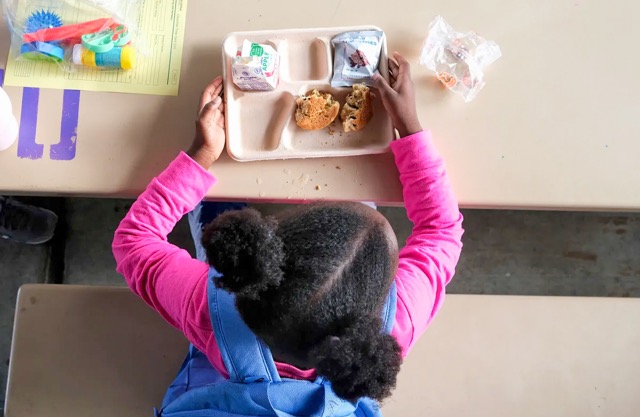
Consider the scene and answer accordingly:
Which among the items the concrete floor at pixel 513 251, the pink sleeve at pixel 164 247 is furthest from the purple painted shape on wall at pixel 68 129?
the concrete floor at pixel 513 251

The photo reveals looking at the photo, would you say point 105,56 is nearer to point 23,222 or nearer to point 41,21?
point 41,21

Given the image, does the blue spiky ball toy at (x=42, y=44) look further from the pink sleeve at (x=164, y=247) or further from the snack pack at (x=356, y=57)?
the snack pack at (x=356, y=57)

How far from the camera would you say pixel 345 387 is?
1.73 ft

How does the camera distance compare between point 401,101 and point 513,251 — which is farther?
point 513,251

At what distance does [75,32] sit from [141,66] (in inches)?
4.3

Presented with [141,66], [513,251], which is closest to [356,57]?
[141,66]

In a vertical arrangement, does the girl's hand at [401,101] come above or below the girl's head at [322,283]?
above

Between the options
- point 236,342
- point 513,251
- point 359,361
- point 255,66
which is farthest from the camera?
point 513,251

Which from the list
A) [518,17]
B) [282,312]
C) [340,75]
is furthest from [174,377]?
[518,17]

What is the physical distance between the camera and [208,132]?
77 centimetres

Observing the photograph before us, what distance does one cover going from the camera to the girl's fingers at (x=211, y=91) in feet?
2.58

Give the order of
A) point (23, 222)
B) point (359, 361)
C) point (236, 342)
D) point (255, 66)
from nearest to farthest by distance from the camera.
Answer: point (359, 361) → point (236, 342) → point (255, 66) → point (23, 222)

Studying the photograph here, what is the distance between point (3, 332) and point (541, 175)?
4.52ft

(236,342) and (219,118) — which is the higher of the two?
(219,118)
